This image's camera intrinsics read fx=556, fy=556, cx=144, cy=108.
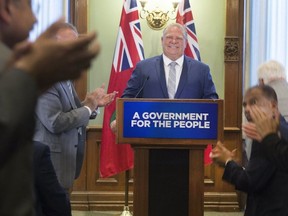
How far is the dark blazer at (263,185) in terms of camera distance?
227cm

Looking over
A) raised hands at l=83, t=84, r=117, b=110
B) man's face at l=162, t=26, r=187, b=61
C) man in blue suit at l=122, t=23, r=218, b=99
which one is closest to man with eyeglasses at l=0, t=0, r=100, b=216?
raised hands at l=83, t=84, r=117, b=110

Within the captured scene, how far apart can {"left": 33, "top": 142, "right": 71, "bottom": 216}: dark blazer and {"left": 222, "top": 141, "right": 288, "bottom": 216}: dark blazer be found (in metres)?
0.76

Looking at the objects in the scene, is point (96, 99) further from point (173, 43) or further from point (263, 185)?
point (263, 185)

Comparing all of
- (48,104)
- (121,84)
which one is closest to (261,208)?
(48,104)

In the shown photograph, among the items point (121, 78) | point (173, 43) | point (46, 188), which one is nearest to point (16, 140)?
point (46, 188)

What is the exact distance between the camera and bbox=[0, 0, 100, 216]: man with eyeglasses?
798 mm

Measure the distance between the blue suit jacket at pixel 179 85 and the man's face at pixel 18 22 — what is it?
2.90 meters

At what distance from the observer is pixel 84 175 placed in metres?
5.55

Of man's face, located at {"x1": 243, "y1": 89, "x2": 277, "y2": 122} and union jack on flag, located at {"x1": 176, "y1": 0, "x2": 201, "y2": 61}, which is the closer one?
man's face, located at {"x1": 243, "y1": 89, "x2": 277, "y2": 122}

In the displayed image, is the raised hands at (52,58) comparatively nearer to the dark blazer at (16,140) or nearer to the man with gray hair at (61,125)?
the dark blazer at (16,140)

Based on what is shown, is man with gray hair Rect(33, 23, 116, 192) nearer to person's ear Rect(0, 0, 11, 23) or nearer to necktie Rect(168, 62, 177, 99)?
necktie Rect(168, 62, 177, 99)

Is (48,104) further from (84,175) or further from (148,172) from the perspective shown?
(84,175)

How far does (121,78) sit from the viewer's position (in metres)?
5.12

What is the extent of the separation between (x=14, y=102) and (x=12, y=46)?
0.21m
